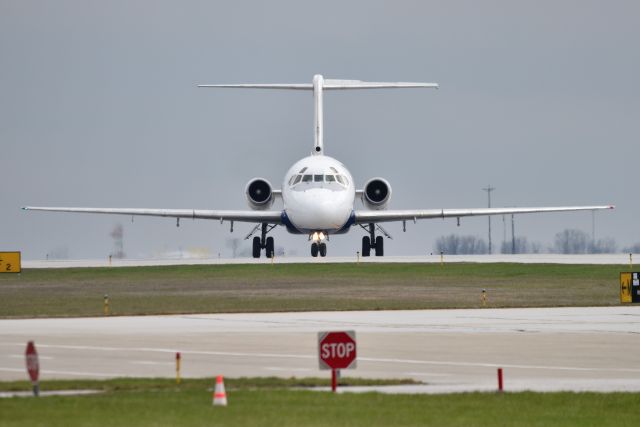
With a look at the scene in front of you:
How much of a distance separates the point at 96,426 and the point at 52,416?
1.18 meters

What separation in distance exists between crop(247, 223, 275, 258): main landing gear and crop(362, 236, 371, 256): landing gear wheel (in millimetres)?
4910

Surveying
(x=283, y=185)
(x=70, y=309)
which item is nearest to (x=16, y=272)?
(x=283, y=185)

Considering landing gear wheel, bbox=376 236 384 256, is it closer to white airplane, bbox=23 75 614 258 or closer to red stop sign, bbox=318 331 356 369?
white airplane, bbox=23 75 614 258

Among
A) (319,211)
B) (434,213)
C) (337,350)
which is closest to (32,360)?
(337,350)

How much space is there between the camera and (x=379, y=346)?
34.1 metres

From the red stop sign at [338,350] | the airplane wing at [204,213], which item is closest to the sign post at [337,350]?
the red stop sign at [338,350]

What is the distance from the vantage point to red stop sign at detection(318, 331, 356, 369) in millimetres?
23984

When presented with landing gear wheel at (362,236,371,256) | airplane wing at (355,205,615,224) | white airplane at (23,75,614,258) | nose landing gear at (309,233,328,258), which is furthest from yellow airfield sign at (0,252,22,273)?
landing gear wheel at (362,236,371,256)

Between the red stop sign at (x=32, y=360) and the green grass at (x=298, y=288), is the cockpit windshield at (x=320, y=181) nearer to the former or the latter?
the green grass at (x=298, y=288)

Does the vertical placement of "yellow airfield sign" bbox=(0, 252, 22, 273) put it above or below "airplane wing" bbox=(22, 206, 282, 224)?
below

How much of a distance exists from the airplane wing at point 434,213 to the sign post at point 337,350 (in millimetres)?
51583

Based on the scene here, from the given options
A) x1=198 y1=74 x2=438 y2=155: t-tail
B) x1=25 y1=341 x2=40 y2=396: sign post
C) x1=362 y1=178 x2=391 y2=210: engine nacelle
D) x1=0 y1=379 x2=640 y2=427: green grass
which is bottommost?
x1=0 y1=379 x2=640 y2=427: green grass

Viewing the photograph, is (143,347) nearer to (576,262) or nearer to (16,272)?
(16,272)

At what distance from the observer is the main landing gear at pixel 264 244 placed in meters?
79.4
